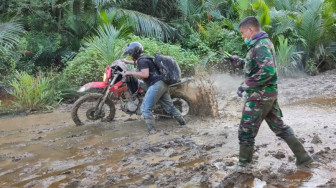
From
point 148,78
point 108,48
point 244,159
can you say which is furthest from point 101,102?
point 244,159

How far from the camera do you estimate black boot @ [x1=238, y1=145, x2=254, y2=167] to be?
405cm

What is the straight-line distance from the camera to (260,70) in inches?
150

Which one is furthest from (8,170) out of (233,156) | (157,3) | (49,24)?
(157,3)

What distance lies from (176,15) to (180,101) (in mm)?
9154

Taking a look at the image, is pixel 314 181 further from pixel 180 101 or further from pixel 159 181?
pixel 180 101

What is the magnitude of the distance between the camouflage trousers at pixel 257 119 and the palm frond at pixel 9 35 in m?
8.05

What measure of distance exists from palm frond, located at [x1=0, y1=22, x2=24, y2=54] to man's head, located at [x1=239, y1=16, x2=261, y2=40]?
7.94 meters

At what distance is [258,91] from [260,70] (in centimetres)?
23

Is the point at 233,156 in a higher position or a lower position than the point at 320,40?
lower

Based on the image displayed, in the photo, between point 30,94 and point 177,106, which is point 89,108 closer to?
point 177,106

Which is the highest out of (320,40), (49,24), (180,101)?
(49,24)

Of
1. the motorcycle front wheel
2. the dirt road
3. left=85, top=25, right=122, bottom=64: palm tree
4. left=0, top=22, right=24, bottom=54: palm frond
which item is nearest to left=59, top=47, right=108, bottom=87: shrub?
left=85, top=25, right=122, bottom=64: palm tree

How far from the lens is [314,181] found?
3.70 m

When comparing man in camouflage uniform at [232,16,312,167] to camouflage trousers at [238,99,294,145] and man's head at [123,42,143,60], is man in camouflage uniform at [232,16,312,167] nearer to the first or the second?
camouflage trousers at [238,99,294,145]
